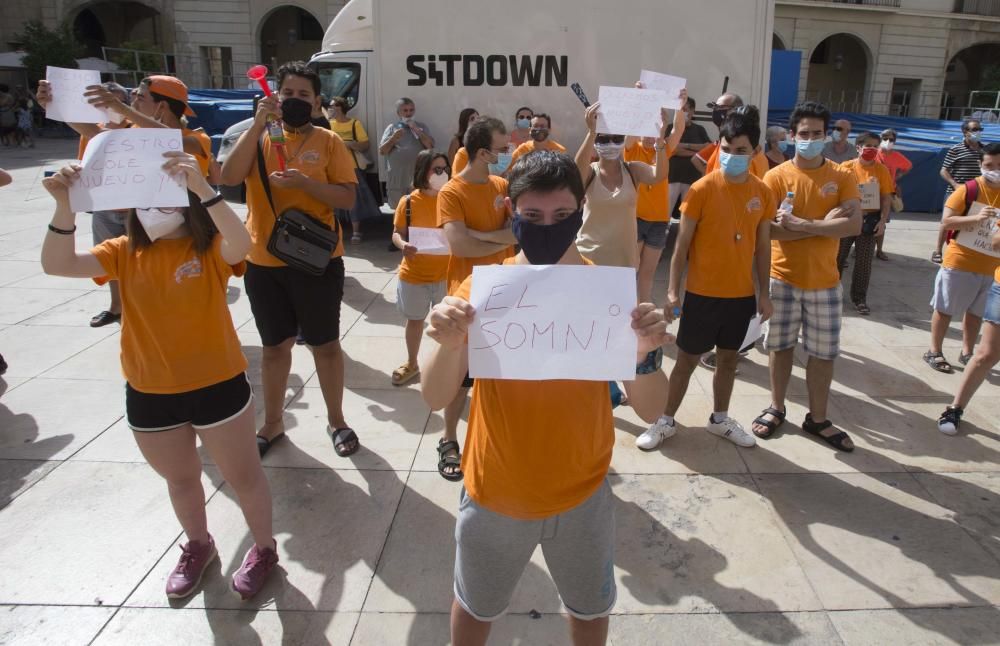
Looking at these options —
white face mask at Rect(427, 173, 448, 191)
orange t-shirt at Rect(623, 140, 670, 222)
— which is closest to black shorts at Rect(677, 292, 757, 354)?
white face mask at Rect(427, 173, 448, 191)

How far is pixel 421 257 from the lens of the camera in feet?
15.4

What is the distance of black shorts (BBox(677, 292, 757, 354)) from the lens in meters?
3.89

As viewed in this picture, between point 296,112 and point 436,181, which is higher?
point 296,112

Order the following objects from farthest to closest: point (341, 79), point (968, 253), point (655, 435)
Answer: point (341, 79)
point (968, 253)
point (655, 435)

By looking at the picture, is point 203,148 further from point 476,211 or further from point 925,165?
point 925,165

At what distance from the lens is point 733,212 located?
3775 mm

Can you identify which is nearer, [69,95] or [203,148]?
[69,95]

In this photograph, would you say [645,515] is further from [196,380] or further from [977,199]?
[977,199]

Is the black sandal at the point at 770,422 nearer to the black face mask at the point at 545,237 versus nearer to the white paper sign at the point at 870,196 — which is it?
the black face mask at the point at 545,237

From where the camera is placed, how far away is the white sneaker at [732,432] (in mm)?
4098

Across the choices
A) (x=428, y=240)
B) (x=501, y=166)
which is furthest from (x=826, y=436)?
(x=428, y=240)

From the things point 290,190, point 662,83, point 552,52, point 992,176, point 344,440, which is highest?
point 552,52

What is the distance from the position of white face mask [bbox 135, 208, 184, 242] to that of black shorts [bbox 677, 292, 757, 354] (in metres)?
2.85

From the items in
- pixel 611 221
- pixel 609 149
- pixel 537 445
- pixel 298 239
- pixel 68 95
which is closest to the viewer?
pixel 537 445
